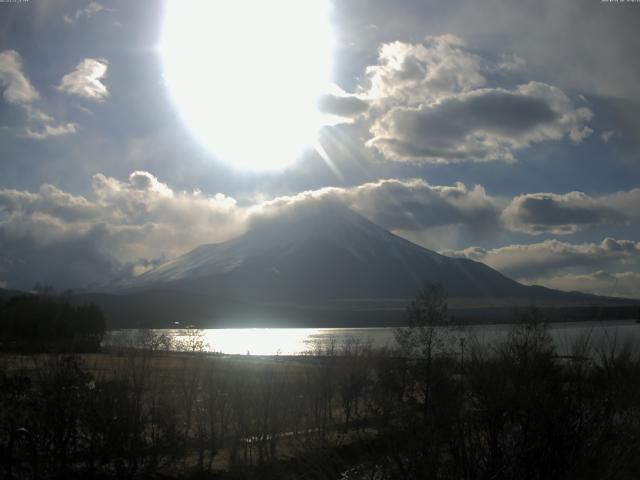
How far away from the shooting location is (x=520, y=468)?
9000 millimetres

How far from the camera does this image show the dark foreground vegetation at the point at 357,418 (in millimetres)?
9141

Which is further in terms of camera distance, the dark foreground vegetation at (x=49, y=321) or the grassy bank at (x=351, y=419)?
the dark foreground vegetation at (x=49, y=321)

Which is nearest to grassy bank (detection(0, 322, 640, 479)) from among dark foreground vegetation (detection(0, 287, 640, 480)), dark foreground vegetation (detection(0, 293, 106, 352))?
dark foreground vegetation (detection(0, 287, 640, 480))

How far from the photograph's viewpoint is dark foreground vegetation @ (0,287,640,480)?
914 cm

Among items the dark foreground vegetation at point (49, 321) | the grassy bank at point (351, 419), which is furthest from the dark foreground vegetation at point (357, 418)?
the dark foreground vegetation at point (49, 321)

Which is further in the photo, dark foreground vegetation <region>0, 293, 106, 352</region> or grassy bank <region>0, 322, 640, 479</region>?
dark foreground vegetation <region>0, 293, 106, 352</region>

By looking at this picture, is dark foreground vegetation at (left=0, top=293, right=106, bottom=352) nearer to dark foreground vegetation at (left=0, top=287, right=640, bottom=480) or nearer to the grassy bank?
dark foreground vegetation at (left=0, top=287, right=640, bottom=480)

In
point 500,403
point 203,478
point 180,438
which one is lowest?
point 203,478

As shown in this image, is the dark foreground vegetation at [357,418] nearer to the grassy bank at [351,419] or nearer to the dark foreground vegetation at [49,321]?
the grassy bank at [351,419]

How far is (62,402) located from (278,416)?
12.3 metres

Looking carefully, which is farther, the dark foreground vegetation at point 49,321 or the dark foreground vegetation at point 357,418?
the dark foreground vegetation at point 49,321

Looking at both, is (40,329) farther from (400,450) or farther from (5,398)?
(400,450)

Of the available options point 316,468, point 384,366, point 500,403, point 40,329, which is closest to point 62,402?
point 316,468

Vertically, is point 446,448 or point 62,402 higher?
point 446,448
